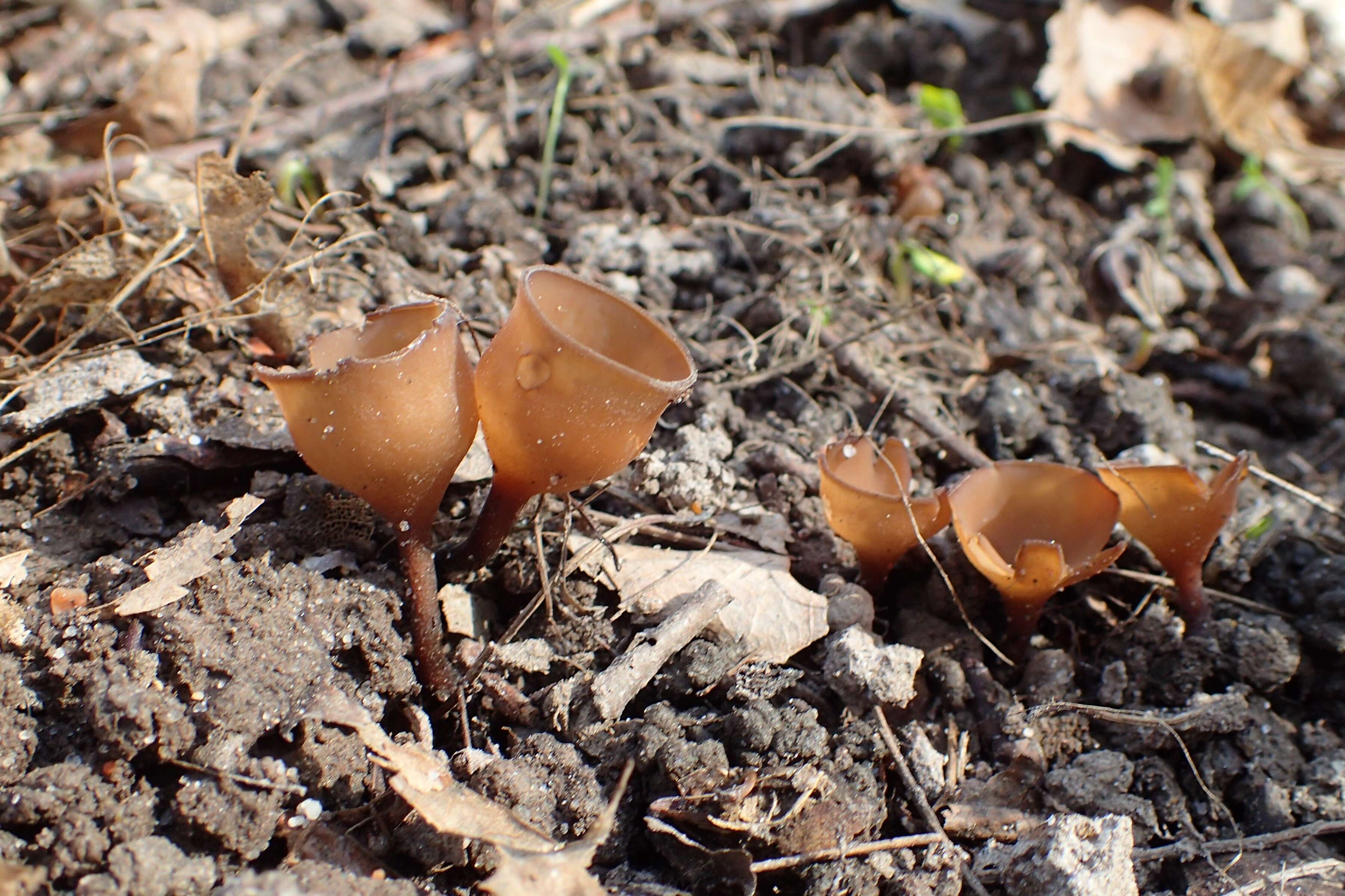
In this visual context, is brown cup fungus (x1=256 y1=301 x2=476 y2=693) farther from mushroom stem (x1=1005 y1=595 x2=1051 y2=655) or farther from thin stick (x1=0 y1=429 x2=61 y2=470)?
mushroom stem (x1=1005 y1=595 x2=1051 y2=655)

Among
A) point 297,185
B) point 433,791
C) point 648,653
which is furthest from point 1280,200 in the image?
point 433,791

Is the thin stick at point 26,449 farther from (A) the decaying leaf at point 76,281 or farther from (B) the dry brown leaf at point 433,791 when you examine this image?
(B) the dry brown leaf at point 433,791

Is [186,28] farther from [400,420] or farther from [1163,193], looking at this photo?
[1163,193]

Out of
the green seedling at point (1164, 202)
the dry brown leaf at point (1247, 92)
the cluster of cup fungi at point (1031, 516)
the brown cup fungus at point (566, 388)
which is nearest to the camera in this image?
the brown cup fungus at point (566, 388)

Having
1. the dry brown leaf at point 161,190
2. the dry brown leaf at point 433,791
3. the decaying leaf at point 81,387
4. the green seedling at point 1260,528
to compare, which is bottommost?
the green seedling at point 1260,528

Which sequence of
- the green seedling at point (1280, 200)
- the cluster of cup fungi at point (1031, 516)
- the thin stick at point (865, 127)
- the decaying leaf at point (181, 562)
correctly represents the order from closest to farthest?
the decaying leaf at point (181, 562) < the cluster of cup fungi at point (1031, 516) < the thin stick at point (865, 127) < the green seedling at point (1280, 200)

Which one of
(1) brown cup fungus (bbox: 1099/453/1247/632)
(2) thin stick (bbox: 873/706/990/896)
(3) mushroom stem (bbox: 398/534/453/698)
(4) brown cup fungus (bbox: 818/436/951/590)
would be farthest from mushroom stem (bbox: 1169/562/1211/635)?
(3) mushroom stem (bbox: 398/534/453/698)

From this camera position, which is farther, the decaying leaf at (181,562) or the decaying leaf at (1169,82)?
the decaying leaf at (1169,82)

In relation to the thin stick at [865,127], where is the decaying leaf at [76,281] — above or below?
below

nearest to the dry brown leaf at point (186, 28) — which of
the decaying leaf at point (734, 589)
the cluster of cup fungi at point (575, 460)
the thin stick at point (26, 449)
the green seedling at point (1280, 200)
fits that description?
the thin stick at point (26, 449)
